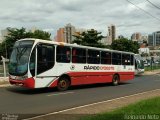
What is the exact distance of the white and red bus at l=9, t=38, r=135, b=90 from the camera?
18641mm

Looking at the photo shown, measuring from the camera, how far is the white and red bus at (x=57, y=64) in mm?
18641

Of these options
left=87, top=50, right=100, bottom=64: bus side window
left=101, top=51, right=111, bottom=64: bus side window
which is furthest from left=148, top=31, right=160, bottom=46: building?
left=87, top=50, right=100, bottom=64: bus side window

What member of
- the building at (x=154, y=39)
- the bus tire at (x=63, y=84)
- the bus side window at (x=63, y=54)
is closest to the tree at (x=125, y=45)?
the bus side window at (x=63, y=54)

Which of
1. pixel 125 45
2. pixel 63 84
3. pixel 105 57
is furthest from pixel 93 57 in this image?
pixel 125 45

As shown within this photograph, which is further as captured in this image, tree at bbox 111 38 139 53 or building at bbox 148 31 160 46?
building at bbox 148 31 160 46

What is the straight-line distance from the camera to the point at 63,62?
21000 millimetres

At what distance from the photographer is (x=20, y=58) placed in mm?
18891

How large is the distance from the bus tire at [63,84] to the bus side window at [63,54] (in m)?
1.08

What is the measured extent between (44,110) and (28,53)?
20.8 feet

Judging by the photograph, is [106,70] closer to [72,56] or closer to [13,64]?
[72,56]

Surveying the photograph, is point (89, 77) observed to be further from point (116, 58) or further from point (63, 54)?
point (116, 58)

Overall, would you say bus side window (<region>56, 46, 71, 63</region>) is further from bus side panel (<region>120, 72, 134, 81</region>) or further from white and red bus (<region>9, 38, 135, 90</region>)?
bus side panel (<region>120, 72, 134, 81</region>)

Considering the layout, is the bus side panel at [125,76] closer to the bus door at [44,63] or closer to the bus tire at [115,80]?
the bus tire at [115,80]

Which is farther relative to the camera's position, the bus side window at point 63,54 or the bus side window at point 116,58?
the bus side window at point 116,58
